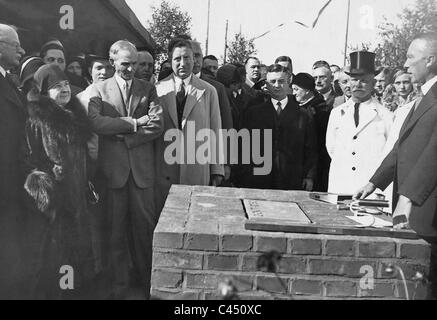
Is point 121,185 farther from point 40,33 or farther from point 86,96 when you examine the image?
point 40,33

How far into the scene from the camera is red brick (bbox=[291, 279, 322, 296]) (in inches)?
101

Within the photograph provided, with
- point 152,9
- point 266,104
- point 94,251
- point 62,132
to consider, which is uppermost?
point 152,9

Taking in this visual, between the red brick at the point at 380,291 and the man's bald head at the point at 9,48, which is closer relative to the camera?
the red brick at the point at 380,291

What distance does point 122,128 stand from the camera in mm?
4840

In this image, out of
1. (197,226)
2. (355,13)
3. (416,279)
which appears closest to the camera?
(416,279)

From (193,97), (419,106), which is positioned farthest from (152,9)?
(419,106)

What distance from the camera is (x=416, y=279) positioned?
243cm

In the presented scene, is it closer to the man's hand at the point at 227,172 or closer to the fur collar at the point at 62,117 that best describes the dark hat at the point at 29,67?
the fur collar at the point at 62,117

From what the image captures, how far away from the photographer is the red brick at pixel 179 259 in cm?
254

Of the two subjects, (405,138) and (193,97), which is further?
(193,97)

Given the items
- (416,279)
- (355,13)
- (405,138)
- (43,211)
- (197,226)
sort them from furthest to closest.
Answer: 1. (355,13)
2. (43,211)
3. (405,138)
4. (197,226)
5. (416,279)

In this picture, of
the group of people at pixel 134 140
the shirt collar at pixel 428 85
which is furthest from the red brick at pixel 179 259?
the shirt collar at pixel 428 85

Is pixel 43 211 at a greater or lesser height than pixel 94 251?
greater

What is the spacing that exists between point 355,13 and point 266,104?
1104 millimetres
